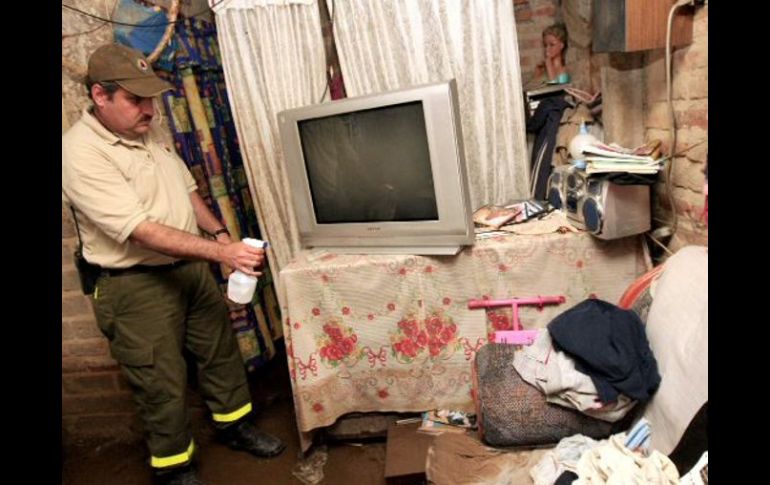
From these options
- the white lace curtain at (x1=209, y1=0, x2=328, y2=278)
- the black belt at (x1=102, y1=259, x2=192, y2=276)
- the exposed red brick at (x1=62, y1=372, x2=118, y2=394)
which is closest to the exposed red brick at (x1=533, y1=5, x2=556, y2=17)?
the white lace curtain at (x1=209, y1=0, x2=328, y2=278)

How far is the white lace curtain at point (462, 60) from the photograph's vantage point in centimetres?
208

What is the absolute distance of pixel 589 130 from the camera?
2158 mm

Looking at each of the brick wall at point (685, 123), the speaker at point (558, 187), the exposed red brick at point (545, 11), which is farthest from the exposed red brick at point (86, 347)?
the exposed red brick at point (545, 11)

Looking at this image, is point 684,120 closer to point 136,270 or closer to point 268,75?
point 268,75

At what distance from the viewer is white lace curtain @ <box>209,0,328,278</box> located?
85.1 inches

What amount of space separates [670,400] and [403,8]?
1.82m

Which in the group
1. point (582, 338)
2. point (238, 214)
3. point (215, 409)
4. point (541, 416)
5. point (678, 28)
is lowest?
point (215, 409)

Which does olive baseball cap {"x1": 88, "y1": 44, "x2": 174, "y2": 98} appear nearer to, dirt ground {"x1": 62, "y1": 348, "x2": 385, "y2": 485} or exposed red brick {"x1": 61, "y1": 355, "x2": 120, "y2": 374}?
exposed red brick {"x1": 61, "y1": 355, "x2": 120, "y2": 374}

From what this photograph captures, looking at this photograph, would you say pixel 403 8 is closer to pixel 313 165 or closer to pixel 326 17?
A: pixel 326 17

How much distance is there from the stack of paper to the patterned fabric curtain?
5.75 ft

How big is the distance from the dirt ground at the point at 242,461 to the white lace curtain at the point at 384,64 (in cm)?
112

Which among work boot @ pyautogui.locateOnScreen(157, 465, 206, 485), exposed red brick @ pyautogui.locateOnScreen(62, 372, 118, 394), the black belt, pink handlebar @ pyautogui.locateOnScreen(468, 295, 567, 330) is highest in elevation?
the black belt

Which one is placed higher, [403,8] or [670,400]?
[403,8]
